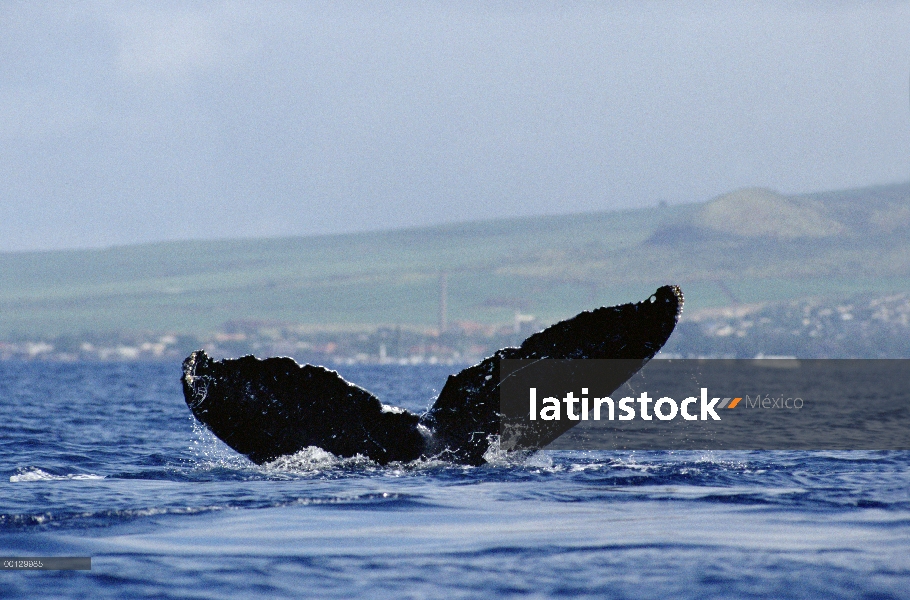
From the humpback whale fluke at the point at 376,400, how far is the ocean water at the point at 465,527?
188 mm

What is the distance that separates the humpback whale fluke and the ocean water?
188 mm

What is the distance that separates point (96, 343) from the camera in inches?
6496

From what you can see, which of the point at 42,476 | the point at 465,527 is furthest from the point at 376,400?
the point at 42,476

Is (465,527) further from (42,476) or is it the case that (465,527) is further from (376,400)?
(42,476)

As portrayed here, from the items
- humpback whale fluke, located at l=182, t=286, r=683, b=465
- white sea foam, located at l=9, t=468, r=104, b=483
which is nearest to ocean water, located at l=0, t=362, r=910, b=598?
white sea foam, located at l=9, t=468, r=104, b=483

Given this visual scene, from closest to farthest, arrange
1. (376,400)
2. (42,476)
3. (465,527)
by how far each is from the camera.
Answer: (465,527) < (376,400) < (42,476)

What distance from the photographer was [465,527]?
8.05 meters

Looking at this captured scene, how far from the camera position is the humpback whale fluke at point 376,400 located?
31.2 ft

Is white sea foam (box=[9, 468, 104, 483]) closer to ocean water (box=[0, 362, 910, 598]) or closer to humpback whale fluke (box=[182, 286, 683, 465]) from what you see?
ocean water (box=[0, 362, 910, 598])

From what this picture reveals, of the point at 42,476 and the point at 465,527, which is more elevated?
the point at 42,476

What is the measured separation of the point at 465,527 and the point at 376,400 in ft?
7.29

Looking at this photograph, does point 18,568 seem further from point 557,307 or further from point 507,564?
point 557,307

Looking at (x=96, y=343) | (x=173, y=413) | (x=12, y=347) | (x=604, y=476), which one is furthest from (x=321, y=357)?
(x=604, y=476)

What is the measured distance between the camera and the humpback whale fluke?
9.50m
